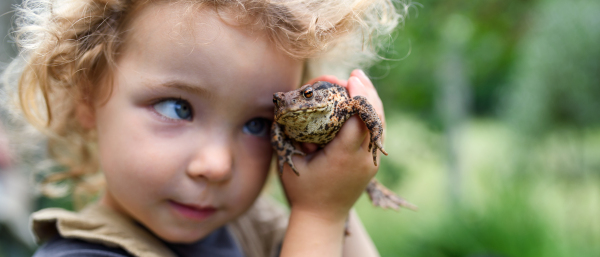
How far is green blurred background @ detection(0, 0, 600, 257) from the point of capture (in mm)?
3754

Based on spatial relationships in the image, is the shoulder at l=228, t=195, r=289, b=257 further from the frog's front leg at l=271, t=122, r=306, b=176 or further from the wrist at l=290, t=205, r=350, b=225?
the frog's front leg at l=271, t=122, r=306, b=176

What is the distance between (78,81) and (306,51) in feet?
2.82

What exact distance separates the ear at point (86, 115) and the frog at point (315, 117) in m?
0.77

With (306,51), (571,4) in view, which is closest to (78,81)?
(306,51)

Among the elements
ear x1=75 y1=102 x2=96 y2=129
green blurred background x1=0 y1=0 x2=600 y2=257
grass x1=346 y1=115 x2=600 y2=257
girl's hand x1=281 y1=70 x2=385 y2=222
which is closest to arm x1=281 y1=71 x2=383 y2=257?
girl's hand x1=281 y1=70 x2=385 y2=222

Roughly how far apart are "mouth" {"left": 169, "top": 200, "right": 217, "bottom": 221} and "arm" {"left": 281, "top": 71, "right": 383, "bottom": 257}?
30 cm

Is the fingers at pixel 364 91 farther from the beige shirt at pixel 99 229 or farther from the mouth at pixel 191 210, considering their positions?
the beige shirt at pixel 99 229

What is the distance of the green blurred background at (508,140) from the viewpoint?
3754mm

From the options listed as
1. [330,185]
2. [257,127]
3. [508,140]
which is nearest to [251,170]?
[257,127]

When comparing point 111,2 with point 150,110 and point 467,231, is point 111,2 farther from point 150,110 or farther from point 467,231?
point 467,231

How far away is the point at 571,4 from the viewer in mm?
4770

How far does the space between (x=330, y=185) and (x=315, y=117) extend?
0.26 meters

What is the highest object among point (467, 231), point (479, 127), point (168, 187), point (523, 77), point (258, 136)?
point (258, 136)

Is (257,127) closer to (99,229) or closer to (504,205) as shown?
(99,229)
